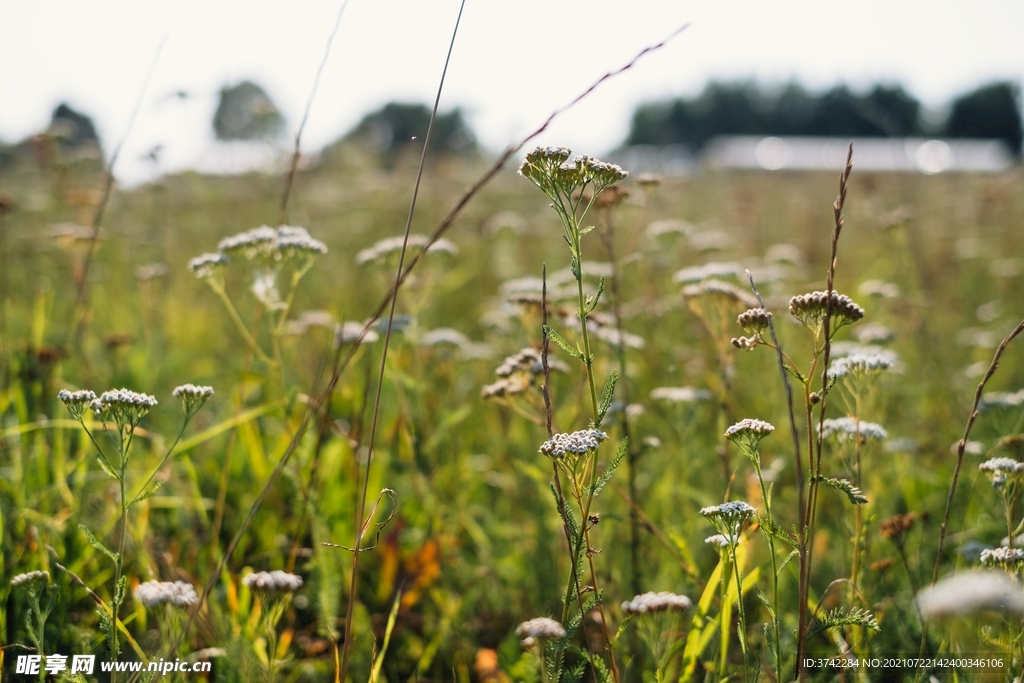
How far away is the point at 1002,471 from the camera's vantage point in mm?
1968

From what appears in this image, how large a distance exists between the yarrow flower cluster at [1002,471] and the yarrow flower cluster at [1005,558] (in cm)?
23

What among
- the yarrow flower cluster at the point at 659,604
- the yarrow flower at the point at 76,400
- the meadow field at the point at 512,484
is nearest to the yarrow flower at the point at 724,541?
the meadow field at the point at 512,484

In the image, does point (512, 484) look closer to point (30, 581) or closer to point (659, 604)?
point (659, 604)

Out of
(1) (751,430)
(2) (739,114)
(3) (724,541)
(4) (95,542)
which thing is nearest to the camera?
(4) (95,542)

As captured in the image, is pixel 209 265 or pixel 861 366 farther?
pixel 209 265

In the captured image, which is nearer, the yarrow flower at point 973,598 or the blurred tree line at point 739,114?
the yarrow flower at point 973,598

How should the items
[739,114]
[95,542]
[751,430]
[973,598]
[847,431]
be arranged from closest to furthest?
[973,598], [95,542], [751,430], [847,431], [739,114]

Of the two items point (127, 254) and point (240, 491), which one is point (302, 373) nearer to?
point (240, 491)

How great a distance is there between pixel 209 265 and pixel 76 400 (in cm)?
87

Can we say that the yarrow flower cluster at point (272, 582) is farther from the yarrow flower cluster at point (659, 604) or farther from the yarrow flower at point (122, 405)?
the yarrow flower cluster at point (659, 604)

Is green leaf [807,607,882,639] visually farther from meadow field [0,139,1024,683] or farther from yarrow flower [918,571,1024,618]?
yarrow flower [918,571,1024,618]

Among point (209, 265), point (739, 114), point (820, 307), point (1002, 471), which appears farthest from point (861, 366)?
point (739, 114)

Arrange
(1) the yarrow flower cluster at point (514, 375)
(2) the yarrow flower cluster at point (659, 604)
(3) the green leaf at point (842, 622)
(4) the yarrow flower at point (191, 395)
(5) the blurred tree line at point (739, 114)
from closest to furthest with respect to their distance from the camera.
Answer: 1. (3) the green leaf at point (842, 622)
2. (2) the yarrow flower cluster at point (659, 604)
3. (4) the yarrow flower at point (191, 395)
4. (1) the yarrow flower cluster at point (514, 375)
5. (5) the blurred tree line at point (739, 114)

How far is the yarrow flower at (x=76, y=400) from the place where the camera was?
1.76 m
